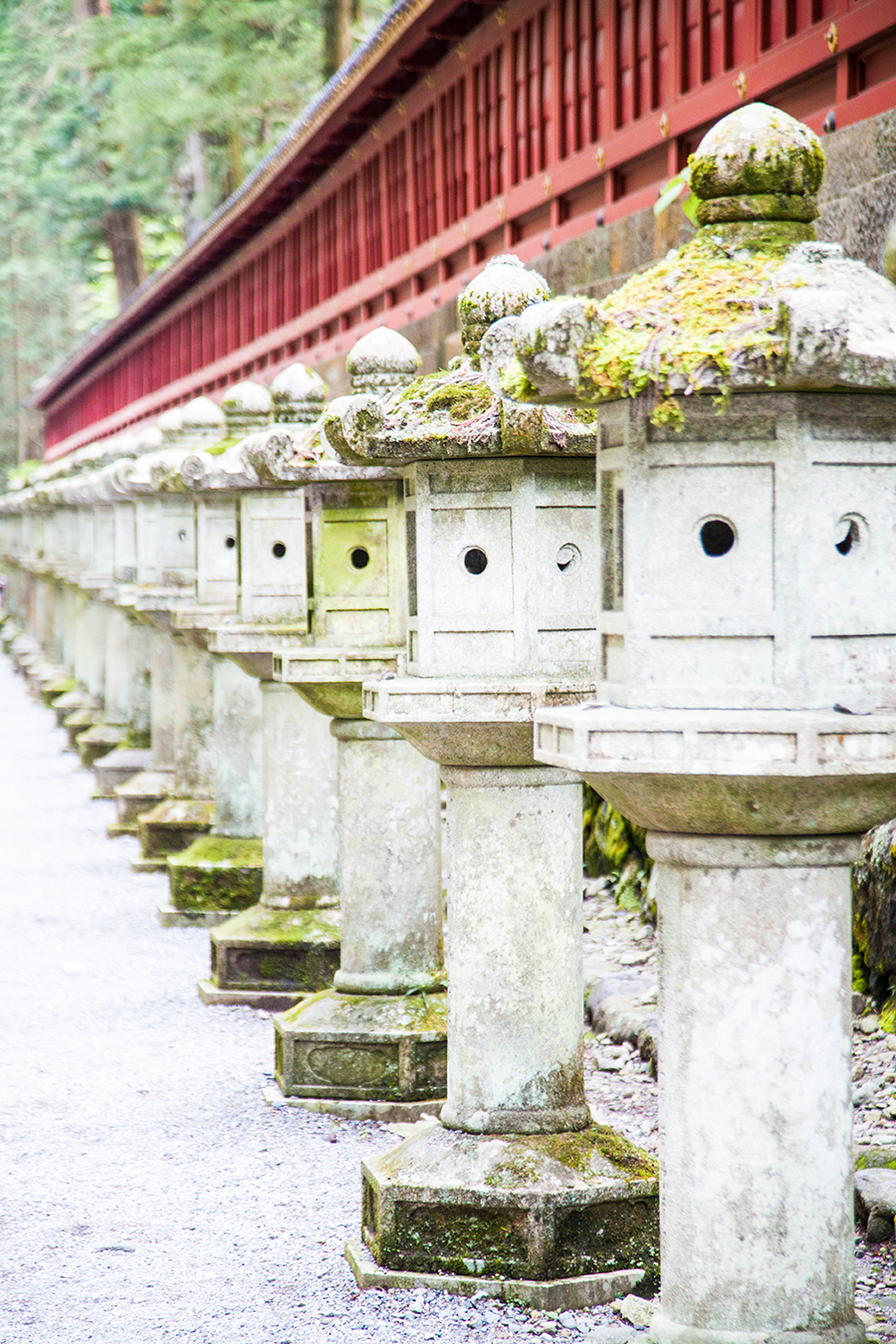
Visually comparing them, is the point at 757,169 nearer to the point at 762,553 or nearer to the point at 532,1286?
the point at 762,553

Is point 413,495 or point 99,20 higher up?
point 99,20

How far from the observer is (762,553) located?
3658 mm

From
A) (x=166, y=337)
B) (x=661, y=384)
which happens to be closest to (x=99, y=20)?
(x=166, y=337)

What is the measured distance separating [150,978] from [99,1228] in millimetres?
3910

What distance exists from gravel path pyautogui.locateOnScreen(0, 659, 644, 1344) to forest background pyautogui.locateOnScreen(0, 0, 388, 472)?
19326mm

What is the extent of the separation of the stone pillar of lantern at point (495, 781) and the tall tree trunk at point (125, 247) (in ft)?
120

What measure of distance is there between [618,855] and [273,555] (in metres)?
3.02

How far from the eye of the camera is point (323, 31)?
26.4m

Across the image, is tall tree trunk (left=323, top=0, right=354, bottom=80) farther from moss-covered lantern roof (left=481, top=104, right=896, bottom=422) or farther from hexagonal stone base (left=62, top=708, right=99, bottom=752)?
moss-covered lantern roof (left=481, top=104, right=896, bottom=422)

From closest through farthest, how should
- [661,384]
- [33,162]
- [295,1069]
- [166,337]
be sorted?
1. [661,384]
2. [295,1069]
3. [166,337]
4. [33,162]

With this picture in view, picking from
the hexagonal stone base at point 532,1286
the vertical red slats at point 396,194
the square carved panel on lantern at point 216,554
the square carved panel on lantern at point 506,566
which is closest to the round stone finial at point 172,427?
the square carved panel on lantern at point 216,554

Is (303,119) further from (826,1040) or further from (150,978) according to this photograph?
(826,1040)

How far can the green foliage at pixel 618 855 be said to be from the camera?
984 cm

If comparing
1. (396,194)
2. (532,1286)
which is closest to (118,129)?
(396,194)
